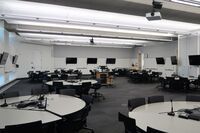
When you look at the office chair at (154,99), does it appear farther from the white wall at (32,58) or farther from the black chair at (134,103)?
the white wall at (32,58)

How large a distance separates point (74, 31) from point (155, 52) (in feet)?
31.3

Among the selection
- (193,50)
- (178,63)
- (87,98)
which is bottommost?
(87,98)

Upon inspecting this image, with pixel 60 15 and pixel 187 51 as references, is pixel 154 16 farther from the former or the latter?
pixel 187 51

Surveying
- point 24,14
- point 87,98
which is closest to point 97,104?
point 87,98

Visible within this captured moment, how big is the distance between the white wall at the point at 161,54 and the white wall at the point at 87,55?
190cm

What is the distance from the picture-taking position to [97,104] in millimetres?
6703

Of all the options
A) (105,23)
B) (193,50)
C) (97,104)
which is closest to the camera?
(97,104)

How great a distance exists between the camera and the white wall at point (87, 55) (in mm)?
17681

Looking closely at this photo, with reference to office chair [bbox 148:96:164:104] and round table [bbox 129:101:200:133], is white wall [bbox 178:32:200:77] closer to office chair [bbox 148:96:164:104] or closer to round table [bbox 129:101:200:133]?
office chair [bbox 148:96:164:104]

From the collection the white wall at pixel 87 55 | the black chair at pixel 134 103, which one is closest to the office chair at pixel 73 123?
the black chair at pixel 134 103

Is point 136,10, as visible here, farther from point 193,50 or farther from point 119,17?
point 193,50

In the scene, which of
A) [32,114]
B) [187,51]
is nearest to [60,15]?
[32,114]

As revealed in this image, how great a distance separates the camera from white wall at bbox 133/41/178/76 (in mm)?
14398

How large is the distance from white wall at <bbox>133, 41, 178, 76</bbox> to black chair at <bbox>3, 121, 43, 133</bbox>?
12.9m
